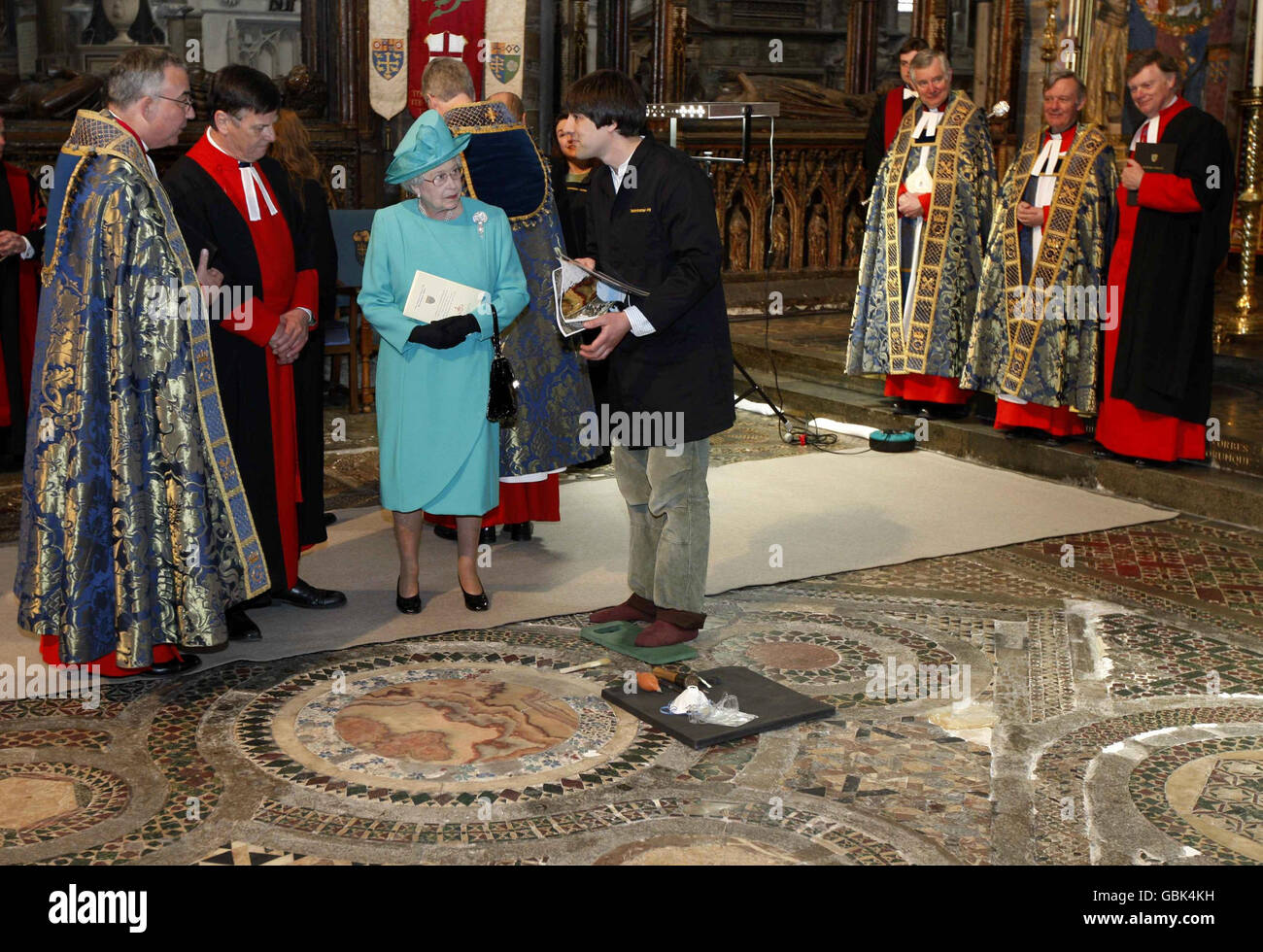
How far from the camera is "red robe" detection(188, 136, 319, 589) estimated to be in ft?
15.0

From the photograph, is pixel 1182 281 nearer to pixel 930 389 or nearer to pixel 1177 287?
pixel 1177 287

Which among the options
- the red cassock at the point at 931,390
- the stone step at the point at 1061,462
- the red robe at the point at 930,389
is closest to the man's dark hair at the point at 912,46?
the red robe at the point at 930,389

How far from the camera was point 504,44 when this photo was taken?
10.3m

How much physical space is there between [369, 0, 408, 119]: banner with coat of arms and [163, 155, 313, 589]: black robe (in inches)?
227

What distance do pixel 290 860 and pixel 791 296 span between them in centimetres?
900

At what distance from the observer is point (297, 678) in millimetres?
4375

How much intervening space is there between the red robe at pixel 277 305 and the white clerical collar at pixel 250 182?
11mm

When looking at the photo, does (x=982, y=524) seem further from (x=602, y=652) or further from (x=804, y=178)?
(x=804, y=178)

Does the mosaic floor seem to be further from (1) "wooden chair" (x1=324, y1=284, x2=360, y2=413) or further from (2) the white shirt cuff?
(1) "wooden chair" (x1=324, y1=284, x2=360, y2=413)

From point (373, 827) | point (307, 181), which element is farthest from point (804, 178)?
point (373, 827)

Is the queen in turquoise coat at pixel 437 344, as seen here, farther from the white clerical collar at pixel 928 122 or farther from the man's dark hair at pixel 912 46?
the man's dark hair at pixel 912 46

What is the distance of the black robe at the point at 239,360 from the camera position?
450 cm
